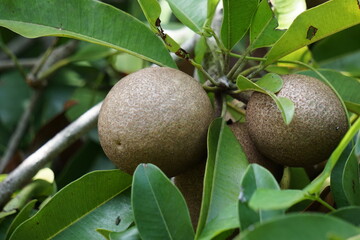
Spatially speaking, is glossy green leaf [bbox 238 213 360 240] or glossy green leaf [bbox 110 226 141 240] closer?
glossy green leaf [bbox 238 213 360 240]

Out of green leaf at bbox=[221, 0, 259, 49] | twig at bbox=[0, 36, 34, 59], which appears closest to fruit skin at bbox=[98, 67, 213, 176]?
green leaf at bbox=[221, 0, 259, 49]

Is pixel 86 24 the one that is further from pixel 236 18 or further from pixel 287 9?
pixel 287 9

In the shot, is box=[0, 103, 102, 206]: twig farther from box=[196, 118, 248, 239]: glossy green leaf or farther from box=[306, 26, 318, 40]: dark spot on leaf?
box=[306, 26, 318, 40]: dark spot on leaf

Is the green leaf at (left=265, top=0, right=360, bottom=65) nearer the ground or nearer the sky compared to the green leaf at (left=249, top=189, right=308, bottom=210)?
nearer the sky

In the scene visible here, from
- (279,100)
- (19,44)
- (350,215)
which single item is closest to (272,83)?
(279,100)

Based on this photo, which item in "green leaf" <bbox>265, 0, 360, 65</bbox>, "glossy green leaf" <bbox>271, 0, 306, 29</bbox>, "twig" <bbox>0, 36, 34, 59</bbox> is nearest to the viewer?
"green leaf" <bbox>265, 0, 360, 65</bbox>

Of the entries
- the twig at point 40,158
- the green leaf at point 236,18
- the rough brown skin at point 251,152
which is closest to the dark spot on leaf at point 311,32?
the green leaf at point 236,18

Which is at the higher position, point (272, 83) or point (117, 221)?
point (272, 83)
